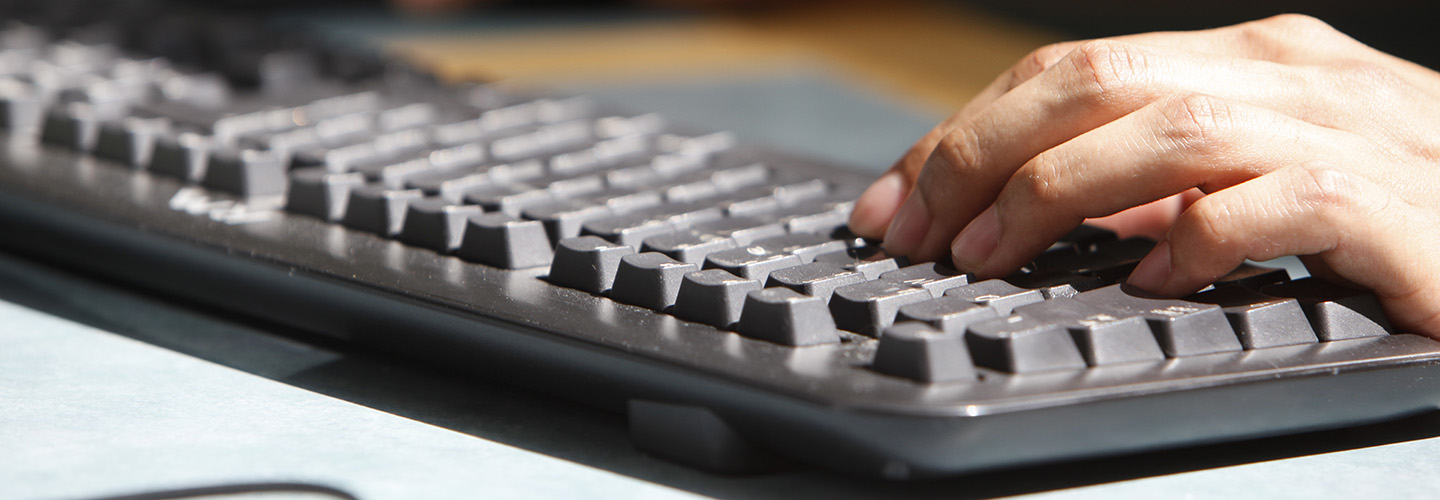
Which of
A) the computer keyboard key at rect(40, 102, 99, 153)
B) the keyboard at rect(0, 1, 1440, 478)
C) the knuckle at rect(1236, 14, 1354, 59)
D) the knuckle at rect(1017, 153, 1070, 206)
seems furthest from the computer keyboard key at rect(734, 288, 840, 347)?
the computer keyboard key at rect(40, 102, 99, 153)

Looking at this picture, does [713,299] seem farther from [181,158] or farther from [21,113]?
[21,113]

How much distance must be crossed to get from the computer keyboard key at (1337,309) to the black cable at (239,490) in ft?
0.88

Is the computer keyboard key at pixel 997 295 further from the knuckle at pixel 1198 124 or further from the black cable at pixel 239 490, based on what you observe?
the black cable at pixel 239 490

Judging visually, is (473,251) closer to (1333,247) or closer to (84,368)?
(84,368)

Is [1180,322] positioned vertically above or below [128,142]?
below

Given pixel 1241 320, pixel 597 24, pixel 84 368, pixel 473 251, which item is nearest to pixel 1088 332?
pixel 1241 320

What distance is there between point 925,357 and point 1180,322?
0.08 metres

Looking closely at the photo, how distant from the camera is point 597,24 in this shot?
1501mm

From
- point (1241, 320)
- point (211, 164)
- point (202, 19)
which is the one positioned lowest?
Answer: point (1241, 320)

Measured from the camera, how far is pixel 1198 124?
1.30 feet

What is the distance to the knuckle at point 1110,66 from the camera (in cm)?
42

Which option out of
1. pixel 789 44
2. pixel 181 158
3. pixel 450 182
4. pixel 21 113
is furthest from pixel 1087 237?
pixel 789 44

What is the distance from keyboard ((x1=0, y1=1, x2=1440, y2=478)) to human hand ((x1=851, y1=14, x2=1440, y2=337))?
14mm

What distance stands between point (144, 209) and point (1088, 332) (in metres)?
0.35
